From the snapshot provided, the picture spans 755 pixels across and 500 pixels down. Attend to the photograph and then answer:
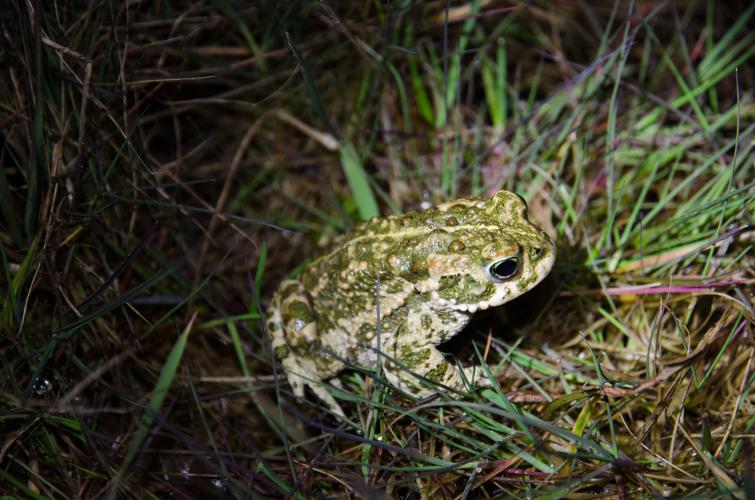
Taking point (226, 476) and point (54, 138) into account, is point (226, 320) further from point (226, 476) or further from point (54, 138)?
point (54, 138)

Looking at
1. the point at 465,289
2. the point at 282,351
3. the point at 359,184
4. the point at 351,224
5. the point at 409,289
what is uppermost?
the point at 465,289

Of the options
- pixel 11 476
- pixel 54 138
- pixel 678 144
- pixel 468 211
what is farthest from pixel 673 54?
pixel 11 476

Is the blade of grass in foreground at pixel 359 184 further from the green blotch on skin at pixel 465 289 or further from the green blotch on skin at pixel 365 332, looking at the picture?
the green blotch on skin at pixel 465 289

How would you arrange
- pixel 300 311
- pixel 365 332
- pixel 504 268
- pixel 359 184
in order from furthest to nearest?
A: pixel 359 184
pixel 300 311
pixel 365 332
pixel 504 268

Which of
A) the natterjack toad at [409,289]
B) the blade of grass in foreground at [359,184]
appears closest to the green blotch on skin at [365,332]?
the natterjack toad at [409,289]

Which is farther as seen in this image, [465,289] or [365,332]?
[365,332]

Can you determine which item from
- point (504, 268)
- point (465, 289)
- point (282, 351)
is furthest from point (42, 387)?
point (504, 268)

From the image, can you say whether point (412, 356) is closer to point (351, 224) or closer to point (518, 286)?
point (518, 286)
